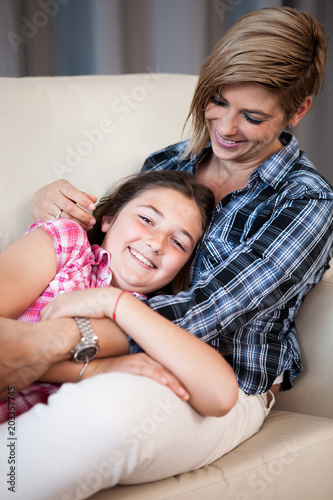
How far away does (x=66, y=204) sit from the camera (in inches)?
47.7

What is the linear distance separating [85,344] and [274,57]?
0.66 meters

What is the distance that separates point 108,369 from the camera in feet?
3.13

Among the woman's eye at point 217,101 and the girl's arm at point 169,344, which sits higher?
the woman's eye at point 217,101

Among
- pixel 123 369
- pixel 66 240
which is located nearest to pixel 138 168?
pixel 66 240

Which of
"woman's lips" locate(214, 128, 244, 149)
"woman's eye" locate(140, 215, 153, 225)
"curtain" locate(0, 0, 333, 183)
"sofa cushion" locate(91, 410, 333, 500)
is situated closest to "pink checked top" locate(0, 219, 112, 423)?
"woman's eye" locate(140, 215, 153, 225)

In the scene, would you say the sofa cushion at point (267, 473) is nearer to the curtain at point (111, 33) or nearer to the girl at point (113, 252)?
the girl at point (113, 252)

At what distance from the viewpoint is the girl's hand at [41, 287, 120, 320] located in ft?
3.16

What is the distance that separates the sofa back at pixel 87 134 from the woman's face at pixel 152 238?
9.8 inches

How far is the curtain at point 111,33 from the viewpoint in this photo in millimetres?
2041

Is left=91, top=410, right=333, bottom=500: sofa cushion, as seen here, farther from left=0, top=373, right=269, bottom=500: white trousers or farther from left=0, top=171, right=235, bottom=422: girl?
left=0, top=171, right=235, bottom=422: girl

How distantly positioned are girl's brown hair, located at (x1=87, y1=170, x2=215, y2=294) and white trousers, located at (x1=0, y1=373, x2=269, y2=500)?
42cm

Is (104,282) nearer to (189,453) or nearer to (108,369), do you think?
(108,369)

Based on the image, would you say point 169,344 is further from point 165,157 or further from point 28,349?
point 165,157

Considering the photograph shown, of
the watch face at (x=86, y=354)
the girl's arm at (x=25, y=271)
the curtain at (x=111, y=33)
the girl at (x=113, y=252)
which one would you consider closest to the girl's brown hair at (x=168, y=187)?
the girl at (x=113, y=252)
